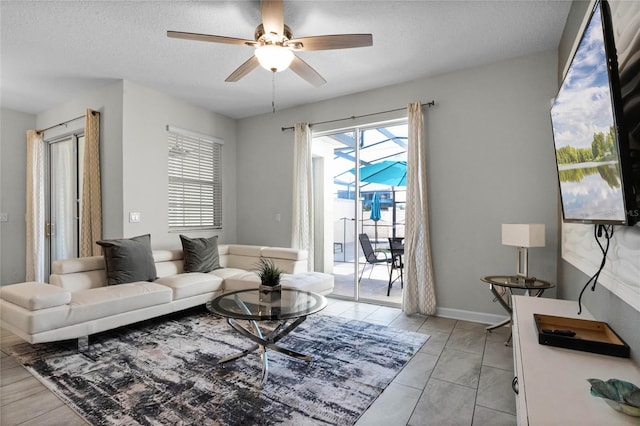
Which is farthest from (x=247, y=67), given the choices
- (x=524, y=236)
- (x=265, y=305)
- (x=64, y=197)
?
(x=64, y=197)

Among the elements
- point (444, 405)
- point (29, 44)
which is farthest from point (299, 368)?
point (29, 44)

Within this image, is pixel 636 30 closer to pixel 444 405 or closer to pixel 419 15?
pixel 419 15

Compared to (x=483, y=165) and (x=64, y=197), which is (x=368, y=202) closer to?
(x=483, y=165)

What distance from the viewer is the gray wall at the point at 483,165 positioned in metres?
3.24

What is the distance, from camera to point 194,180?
4.98 m

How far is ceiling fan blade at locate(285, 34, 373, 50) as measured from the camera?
2281mm

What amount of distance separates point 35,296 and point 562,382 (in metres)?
3.37

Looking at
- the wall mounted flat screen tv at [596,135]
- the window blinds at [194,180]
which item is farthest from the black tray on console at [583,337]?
the window blinds at [194,180]

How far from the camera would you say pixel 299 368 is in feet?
8.07

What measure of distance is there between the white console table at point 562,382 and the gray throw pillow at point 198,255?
11.6 feet

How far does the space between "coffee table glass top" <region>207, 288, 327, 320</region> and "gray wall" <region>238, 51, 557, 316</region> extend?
6.23 ft

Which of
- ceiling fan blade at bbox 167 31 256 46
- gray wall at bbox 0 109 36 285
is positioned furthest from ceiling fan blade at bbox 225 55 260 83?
gray wall at bbox 0 109 36 285

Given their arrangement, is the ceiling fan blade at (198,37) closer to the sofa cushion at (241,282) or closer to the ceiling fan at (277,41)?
the ceiling fan at (277,41)

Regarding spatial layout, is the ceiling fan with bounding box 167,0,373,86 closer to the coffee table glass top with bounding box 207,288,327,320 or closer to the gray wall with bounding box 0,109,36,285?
the coffee table glass top with bounding box 207,288,327,320
